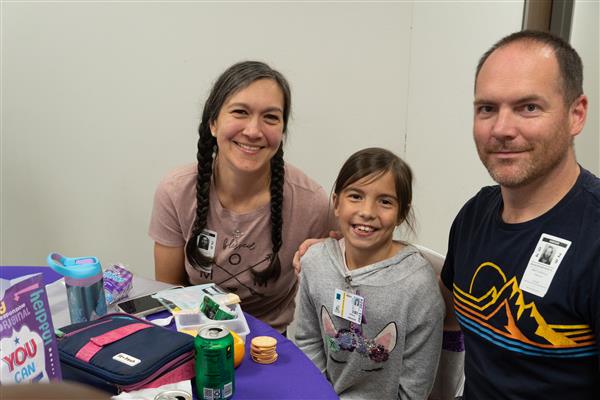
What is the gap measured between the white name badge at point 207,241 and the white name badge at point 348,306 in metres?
0.52

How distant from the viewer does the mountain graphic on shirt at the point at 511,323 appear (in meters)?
1.14

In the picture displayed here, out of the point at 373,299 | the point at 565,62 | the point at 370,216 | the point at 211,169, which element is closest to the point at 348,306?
the point at 373,299

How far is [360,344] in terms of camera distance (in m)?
1.61

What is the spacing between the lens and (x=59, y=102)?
2.86 m

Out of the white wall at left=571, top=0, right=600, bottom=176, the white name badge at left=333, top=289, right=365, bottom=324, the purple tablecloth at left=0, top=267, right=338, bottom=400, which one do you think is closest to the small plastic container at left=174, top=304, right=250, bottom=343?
the purple tablecloth at left=0, top=267, right=338, bottom=400

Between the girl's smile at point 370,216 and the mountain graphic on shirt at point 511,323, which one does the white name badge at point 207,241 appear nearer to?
the girl's smile at point 370,216

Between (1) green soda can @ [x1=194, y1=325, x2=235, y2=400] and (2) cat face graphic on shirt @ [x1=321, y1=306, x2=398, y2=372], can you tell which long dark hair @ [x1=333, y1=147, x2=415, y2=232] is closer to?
(2) cat face graphic on shirt @ [x1=321, y1=306, x2=398, y2=372]

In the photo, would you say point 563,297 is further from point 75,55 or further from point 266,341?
point 75,55

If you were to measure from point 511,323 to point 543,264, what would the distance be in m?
0.16

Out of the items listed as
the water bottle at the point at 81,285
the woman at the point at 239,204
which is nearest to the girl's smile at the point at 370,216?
the woman at the point at 239,204

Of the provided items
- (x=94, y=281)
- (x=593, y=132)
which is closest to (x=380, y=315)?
(x=94, y=281)

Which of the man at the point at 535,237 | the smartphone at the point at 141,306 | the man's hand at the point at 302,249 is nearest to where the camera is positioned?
the man at the point at 535,237

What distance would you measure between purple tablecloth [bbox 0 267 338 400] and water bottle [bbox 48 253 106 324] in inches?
16.2

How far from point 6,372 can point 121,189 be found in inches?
89.1
